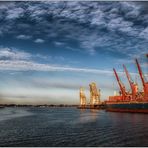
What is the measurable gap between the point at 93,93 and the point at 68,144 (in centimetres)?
9239

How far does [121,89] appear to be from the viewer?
7200 centimetres

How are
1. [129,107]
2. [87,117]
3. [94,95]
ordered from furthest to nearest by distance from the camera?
1. [94,95]
2. [129,107]
3. [87,117]

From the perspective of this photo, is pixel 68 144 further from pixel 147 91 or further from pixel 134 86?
pixel 134 86

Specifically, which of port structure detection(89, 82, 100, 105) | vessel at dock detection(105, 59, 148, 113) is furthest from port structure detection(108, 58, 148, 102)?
port structure detection(89, 82, 100, 105)

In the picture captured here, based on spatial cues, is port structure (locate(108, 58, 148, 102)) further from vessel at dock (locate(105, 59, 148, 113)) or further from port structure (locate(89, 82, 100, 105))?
port structure (locate(89, 82, 100, 105))

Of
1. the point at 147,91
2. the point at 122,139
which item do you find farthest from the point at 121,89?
the point at 122,139

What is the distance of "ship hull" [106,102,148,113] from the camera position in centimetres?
5216

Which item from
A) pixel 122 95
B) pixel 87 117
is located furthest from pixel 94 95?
pixel 87 117

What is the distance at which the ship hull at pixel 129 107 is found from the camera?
171 feet

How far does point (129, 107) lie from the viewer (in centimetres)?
5816

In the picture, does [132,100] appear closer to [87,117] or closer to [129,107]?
[129,107]

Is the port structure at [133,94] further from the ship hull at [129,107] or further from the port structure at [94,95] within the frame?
the port structure at [94,95]

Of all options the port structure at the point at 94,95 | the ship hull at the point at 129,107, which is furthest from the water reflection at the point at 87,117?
the port structure at the point at 94,95

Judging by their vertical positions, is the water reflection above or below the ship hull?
below
